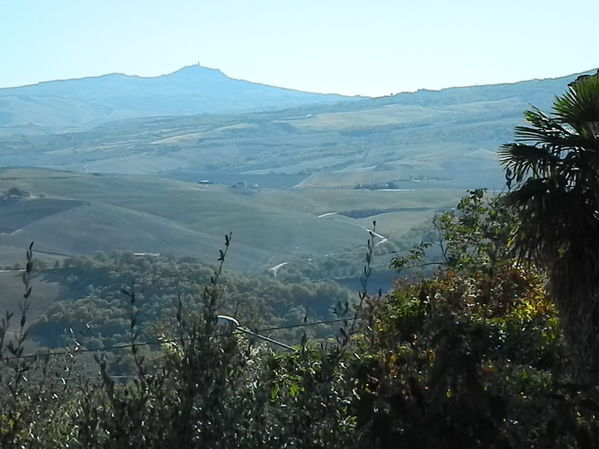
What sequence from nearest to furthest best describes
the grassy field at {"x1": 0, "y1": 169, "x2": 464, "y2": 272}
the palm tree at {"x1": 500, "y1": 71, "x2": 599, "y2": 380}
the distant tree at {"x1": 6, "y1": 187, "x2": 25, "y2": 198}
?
the palm tree at {"x1": 500, "y1": 71, "x2": 599, "y2": 380}
the grassy field at {"x1": 0, "y1": 169, "x2": 464, "y2": 272}
the distant tree at {"x1": 6, "y1": 187, "x2": 25, "y2": 198}

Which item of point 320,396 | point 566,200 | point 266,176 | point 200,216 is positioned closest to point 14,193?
point 200,216

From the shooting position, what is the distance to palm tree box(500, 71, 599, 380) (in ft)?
21.2

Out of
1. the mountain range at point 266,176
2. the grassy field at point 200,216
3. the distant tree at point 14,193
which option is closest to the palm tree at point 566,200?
the mountain range at point 266,176

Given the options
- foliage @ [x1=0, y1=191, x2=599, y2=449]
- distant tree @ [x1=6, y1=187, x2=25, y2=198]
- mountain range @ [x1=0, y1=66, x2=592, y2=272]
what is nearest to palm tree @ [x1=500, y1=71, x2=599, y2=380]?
foliage @ [x1=0, y1=191, x2=599, y2=449]

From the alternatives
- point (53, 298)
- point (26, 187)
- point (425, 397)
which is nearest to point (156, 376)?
point (425, 397)

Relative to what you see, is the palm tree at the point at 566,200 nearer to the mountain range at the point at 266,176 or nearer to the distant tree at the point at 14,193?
the mountain range at the point at 266,176

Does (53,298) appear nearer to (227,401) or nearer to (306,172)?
(227,401)

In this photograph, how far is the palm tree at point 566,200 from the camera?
21.2ft

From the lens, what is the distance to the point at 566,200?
6582 millimetres

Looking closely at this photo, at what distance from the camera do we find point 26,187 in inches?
2591

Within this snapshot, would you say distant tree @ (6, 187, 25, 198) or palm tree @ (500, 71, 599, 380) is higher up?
palm tree @ (500, 71, 599, 380)

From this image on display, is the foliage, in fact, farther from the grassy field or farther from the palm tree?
the grassy field

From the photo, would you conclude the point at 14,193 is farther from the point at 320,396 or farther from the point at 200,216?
the point at 320,396

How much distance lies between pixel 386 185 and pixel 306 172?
16848 millimetres
